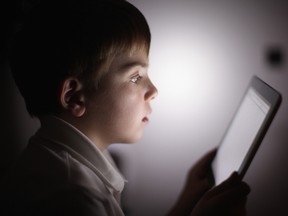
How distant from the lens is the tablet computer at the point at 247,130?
634 millimetres

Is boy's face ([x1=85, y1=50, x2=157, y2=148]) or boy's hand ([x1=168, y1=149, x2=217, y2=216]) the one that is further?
boy's hand ([x1=168, y1=149, x2=217, y2=216])

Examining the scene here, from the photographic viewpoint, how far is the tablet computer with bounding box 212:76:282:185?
63cm

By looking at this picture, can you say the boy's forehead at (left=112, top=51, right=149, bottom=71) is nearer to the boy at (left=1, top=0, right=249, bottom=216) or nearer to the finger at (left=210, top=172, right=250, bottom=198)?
the boy at (left=1, top=0, right=249, bottom=216)

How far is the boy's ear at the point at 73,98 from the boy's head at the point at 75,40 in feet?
0.04

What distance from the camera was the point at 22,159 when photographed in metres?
0.73

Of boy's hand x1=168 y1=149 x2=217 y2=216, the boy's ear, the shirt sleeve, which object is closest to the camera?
the shirt sleeve

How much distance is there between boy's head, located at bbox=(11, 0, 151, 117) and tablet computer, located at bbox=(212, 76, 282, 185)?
0.27 metres

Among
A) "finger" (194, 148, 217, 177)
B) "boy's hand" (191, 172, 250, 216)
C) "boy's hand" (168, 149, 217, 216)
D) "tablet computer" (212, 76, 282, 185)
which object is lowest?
"boy's hand" (168, 149, 217, 216)

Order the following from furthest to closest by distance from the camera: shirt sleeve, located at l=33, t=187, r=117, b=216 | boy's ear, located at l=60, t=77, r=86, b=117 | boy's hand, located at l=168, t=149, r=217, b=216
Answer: boy's hand, located at l=168, t=149, r=217, b=216, boy's ear, located at l=60, t=77, r=86, b=117, shirt sleeve, located at l=33, t=187, r=117, b=216

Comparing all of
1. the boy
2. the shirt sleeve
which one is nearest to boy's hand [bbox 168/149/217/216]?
the boy

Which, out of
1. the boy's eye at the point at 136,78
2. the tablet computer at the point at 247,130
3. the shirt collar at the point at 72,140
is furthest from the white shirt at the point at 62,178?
the tablet computer at the point at 247,130

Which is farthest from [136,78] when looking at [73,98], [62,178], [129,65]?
[62,178]

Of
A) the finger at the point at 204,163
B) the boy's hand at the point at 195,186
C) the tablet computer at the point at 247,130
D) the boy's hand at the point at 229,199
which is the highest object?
the tablet computer at the point at 247,130

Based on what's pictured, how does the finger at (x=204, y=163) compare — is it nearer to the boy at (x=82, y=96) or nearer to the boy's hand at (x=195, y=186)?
the boy's hand at (x=195, y=186)
